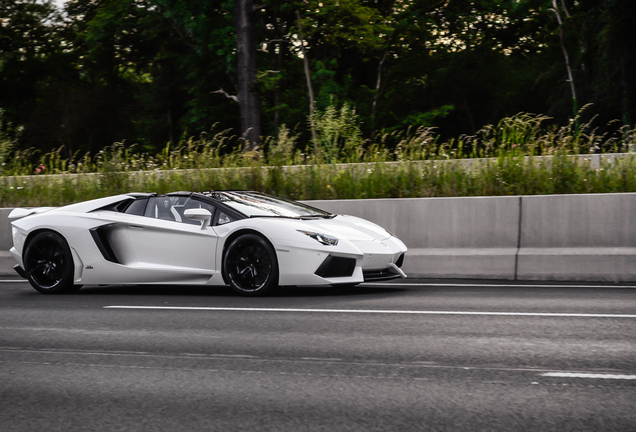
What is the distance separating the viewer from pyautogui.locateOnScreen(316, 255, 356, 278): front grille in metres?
8.02

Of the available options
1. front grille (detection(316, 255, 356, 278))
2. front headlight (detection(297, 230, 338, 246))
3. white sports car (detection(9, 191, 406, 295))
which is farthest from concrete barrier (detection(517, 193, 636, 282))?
front headlight (detection(297, 230, 338, 246))

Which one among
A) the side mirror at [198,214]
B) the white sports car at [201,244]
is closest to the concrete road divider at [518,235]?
the white sports car at [201,244]

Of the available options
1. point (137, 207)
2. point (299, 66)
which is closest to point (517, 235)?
point (137, 207)

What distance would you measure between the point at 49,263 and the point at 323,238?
144 inches

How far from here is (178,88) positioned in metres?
40.5

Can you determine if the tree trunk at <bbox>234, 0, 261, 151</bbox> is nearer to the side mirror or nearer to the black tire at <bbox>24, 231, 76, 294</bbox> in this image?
the black tire at <bbox>24, 231, 76, 294</bbox>

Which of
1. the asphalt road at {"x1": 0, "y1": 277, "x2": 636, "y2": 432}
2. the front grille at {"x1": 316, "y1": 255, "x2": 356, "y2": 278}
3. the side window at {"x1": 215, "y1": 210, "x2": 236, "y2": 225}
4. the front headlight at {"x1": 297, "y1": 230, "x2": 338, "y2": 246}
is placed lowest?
the asphalt road at {"x1": 0, "y1": 277, "x2": 636, "y2": 432}

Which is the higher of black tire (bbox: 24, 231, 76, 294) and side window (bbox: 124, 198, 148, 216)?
side window (bbox: 124, 198, 148, 216)

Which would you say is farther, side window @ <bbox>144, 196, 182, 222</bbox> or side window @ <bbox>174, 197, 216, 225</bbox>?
side window @ <bbox>144, 196, 182, 222</bbox>

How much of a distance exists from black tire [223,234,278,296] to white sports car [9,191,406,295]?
11 mm

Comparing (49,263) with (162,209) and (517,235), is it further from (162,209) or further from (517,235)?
(517,235)

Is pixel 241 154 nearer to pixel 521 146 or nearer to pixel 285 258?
pixel 521 146

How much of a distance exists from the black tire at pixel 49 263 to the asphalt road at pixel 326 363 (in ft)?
2.90

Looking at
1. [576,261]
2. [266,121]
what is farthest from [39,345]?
[266,121]
